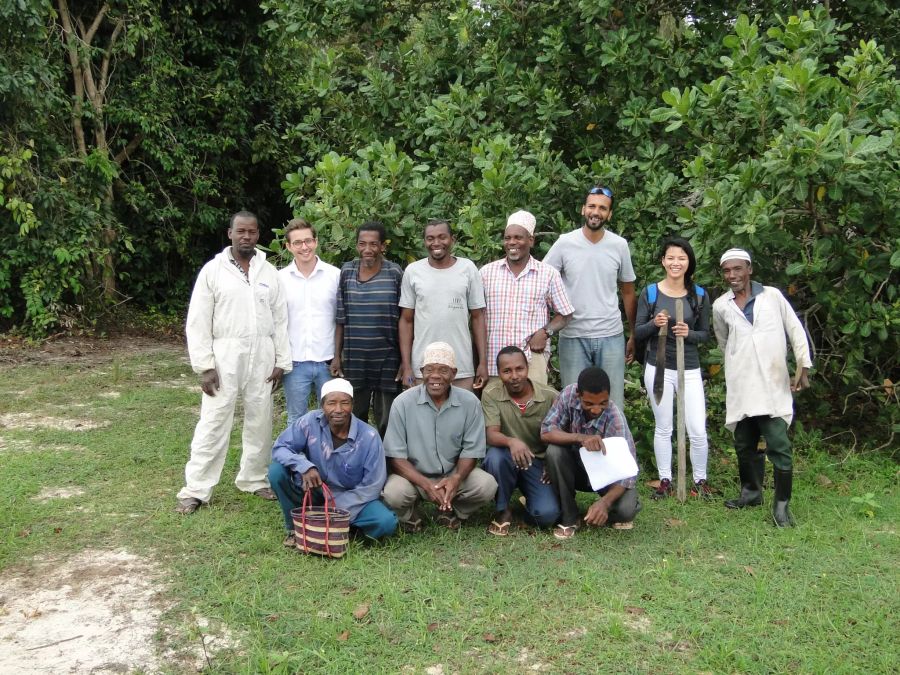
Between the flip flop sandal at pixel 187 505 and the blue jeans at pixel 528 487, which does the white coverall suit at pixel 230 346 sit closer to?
the flip flop sandal at pixel 187 505

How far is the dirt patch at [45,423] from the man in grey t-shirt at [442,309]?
3636mm

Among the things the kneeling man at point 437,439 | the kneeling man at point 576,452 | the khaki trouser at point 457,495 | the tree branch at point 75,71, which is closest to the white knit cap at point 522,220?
the kneeling man at point 437,439

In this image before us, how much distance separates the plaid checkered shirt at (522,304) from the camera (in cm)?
563

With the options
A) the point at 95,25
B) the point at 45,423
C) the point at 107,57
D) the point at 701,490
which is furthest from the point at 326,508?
the point at 95,25

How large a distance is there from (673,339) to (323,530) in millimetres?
2543

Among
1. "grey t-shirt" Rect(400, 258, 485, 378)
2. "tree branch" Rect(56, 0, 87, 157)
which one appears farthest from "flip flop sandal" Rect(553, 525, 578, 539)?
"tree branch" Rect(56, 0, 87, 157)

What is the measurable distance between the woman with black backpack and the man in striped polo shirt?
5.26 ft

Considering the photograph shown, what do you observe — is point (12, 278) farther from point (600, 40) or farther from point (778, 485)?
point (778, 485)

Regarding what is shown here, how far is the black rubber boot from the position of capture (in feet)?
18.3

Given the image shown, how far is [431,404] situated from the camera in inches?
203

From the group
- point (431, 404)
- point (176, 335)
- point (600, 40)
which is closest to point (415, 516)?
point (431, 404)

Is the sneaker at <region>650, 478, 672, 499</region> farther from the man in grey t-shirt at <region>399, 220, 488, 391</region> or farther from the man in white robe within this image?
the man in grey t-shirt at <region>399, 220, 488, 391</region>

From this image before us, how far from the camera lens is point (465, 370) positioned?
562 centimetres

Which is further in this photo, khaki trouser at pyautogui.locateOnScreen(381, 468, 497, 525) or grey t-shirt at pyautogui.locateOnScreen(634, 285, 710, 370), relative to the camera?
grey t-shirt at pyautogui.locateOnScreen(634, 285, 710, 370)
